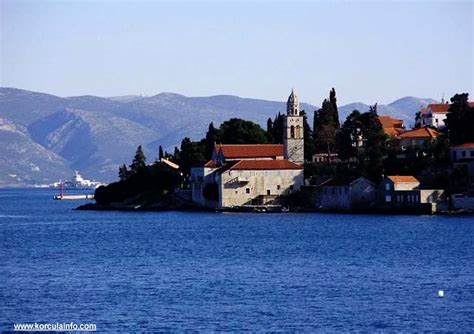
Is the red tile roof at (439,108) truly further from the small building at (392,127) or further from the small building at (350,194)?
the small building at (350,194)

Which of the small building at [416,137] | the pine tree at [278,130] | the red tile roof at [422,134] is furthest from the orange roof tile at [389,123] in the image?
the small building at [416,137]

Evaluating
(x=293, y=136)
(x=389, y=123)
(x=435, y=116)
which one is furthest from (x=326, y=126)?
(x=435, y=116)

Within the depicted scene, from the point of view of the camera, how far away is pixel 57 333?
103 feet

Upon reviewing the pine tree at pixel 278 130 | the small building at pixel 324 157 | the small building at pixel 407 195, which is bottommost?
the small building at pixel 407 195

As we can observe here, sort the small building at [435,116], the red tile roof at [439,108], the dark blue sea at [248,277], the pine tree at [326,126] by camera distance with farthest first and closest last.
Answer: the red tile roof at [439,108]
the small building at [435,116]
the pine tree at [326,126]
the dark blue sea at [248,277]

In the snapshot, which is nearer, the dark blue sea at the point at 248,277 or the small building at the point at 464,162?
the dark blue sea at the point at 248,277

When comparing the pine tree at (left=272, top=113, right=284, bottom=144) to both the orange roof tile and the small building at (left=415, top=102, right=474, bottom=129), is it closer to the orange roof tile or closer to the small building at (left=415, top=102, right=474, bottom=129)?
the orange roof tile

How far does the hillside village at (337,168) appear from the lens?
85438 millimetres

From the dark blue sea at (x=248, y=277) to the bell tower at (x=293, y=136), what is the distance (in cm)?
2429

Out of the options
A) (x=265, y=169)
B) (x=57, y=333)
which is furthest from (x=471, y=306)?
(x=265, y=169)

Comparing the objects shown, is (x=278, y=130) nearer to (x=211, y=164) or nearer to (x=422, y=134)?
(x=211, y=164)

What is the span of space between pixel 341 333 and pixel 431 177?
57183 mm

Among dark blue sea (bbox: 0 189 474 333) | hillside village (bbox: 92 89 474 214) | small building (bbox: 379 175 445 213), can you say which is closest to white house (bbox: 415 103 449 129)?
hillside village (bbox: 92 89 474 214)

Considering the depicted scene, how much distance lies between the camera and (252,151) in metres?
100
